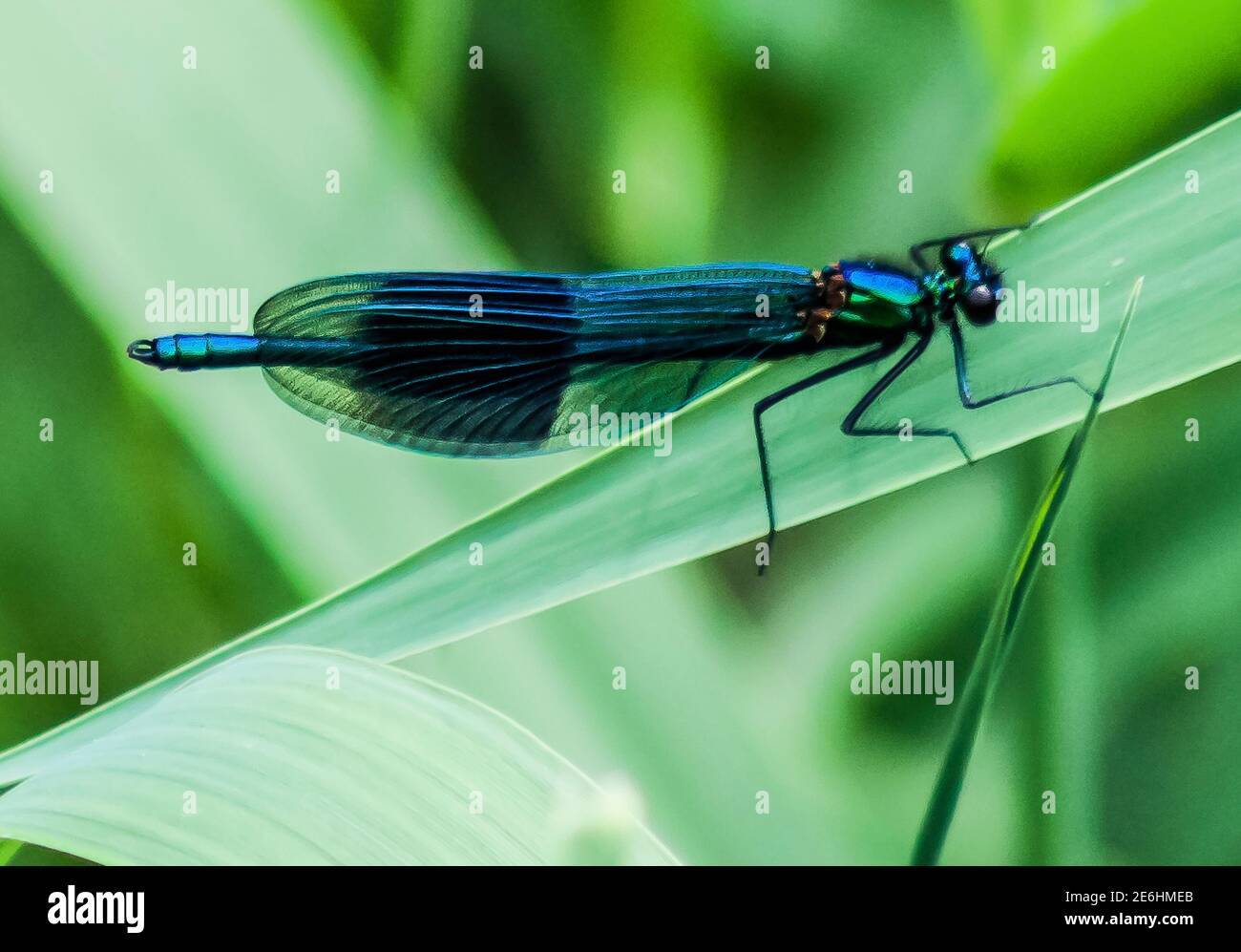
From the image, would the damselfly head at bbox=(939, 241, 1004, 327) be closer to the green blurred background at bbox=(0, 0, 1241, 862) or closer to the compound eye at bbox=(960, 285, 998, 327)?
the compound eye at bbox=(960, 285, 998, 327)

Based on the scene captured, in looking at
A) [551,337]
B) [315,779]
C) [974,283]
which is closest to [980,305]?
[974,283]

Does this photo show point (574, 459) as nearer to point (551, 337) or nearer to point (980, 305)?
point (551, 337)

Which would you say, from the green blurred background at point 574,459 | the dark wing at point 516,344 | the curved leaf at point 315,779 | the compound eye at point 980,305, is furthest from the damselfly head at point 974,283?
the curved leaf at point 315,779

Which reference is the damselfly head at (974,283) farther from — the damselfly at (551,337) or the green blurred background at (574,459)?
the green blurred background at (574,459)

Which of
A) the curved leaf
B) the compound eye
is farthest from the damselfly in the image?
the curved leaf

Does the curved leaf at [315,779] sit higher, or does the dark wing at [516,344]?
the dark wing at [516,344]

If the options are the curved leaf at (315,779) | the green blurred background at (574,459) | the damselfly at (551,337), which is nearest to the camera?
the curved leaf at (315,779)

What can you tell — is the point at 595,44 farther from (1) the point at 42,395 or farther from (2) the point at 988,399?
(1) the point at 42,395
